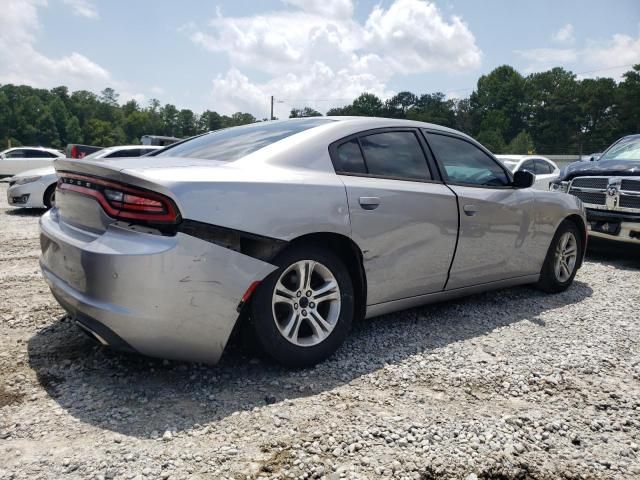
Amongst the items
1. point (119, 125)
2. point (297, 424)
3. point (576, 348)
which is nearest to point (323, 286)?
point (297, 424)

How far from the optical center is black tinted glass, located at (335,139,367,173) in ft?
10.9

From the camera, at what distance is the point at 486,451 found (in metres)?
2.34

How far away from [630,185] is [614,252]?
3.07 feet

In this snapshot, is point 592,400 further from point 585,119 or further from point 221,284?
point 585,119

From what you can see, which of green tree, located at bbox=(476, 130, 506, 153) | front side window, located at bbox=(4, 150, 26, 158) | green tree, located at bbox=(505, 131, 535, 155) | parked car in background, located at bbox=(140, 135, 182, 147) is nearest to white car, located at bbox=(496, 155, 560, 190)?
parked car in background, located at bbox=(140, 135, 182, 147)

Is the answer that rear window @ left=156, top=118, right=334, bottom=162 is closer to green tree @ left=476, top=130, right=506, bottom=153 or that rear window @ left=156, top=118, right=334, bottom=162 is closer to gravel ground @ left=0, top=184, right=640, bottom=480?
gravel ground @ left=0, top=184, right=640, bottom=480

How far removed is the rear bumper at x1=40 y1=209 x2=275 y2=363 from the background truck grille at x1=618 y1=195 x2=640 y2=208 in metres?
5.61

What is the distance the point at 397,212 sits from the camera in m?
3.44

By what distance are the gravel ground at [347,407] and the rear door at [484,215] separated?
0.48 meters

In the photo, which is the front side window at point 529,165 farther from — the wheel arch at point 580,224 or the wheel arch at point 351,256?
the wheel arch at point 351,256

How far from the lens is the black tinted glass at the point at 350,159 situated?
331 cm

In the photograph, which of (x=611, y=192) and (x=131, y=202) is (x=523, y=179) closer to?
(x=611, y=192)

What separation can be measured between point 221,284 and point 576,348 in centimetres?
256

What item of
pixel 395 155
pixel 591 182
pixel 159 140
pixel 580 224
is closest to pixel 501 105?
pixel 159 140
